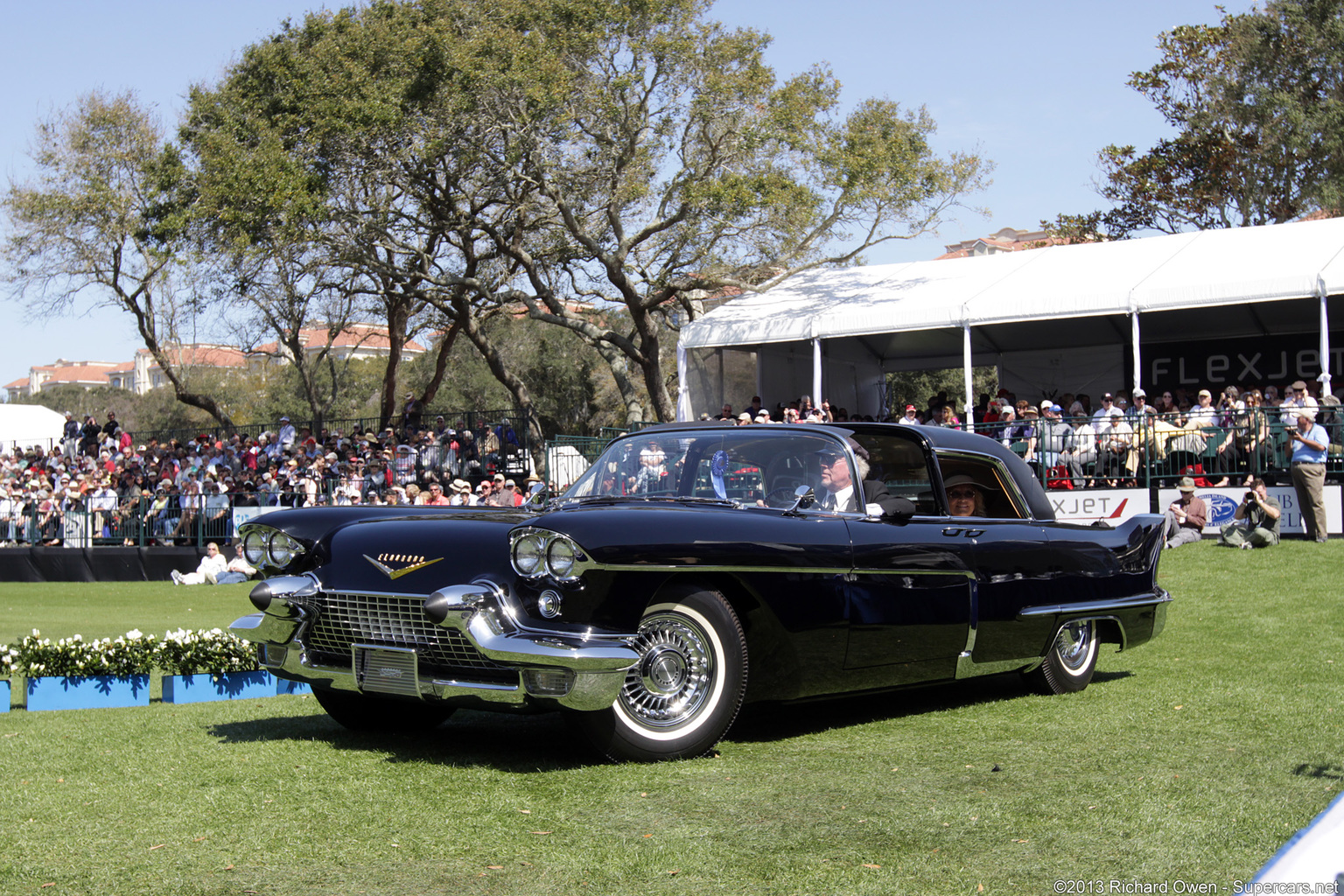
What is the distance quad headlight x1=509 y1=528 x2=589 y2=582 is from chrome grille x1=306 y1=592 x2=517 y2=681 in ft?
1.19

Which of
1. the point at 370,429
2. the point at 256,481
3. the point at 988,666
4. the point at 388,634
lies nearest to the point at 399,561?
the point at 388,634

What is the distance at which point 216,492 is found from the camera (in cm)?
2386

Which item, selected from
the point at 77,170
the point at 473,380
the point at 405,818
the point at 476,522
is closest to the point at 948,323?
the point at 476,522

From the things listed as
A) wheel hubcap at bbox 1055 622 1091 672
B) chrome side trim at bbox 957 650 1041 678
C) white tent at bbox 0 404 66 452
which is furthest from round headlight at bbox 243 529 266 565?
white tent at bbox 0 404 66 452

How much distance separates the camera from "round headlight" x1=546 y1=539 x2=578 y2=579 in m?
4.63

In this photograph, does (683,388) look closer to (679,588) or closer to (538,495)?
(538,495)

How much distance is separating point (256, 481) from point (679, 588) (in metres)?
22.4

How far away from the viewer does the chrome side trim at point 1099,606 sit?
244 inches

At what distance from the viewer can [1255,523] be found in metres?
15.3

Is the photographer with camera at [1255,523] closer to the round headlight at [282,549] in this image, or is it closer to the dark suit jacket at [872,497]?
the dark suit jacket at [872,497]

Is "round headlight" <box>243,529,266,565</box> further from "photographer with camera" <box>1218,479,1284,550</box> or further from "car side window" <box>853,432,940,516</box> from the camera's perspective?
"photographer with camera" <box>1218,479,1284,550</box>

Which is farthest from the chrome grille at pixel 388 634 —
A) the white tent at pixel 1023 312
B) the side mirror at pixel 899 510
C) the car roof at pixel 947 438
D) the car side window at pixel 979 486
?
the white tent at pixel 1023 312

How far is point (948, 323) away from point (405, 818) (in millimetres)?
18367

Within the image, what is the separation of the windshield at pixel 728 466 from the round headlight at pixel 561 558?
1.06 metres
